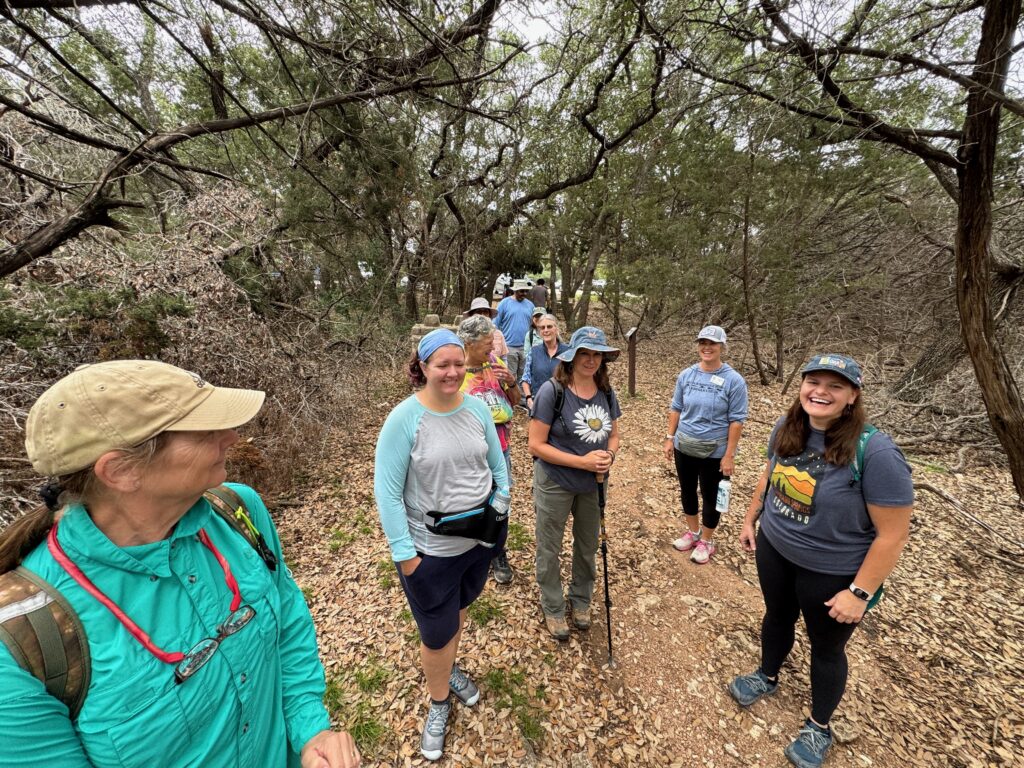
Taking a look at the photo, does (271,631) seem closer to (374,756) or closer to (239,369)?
(374,756)

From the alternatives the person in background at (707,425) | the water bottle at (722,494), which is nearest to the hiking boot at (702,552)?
the person in background at (707,425)

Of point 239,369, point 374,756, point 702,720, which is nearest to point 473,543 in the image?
point 374,756

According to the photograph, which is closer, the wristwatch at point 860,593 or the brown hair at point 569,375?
the wristwatch at point 860,593

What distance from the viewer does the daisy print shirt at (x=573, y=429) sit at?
2.69 metres

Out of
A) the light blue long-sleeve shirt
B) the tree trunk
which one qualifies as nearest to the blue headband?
the light blue long-sleeve shirt

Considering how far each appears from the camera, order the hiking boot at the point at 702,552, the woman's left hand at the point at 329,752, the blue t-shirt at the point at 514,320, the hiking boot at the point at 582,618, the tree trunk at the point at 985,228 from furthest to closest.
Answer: the blue t-shirt at the point at 514,320 → the hiking boot at the point at 702,552 → the hiking boot at the point at 582,618 → the tree trunk at the point at 985,228 → the woman's left hand at the point at 329,752

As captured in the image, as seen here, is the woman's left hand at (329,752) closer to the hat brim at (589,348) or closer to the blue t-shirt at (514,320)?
the hat brim at (589,348)

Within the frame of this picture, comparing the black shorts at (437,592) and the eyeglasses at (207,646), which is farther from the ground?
the eyeglasses at (207,646)

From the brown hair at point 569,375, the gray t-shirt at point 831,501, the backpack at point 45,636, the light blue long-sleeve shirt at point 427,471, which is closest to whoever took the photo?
the backpack at point 45,636

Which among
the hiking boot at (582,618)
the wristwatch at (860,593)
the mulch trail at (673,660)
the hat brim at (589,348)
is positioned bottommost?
the mulch trail at (673,660)

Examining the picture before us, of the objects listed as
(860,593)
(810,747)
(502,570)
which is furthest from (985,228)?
(502,570)

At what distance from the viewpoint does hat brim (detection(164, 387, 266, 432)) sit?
3.46ft

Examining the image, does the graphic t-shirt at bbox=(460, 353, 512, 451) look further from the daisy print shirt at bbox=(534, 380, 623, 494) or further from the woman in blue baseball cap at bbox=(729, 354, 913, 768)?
the woman in blue baseball cap at bbox=(729, 354, 913, 768)

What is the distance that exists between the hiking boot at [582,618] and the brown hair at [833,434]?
195cm
